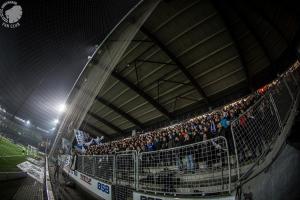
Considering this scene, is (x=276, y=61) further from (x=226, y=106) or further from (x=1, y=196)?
(x=1, y=196)

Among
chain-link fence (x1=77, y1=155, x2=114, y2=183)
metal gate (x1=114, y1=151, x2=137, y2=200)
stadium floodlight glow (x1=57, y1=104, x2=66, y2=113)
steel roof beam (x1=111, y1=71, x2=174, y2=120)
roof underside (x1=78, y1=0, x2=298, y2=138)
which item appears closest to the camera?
metal gate (x1=114, y1=151, x2=137, y2=200)

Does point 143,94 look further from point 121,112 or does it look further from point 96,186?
point 96,186

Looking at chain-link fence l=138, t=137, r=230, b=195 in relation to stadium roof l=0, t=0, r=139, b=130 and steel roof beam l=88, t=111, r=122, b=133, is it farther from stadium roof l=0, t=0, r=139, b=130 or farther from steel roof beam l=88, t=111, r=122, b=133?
steel roof beam l=88, t=111, r=122, b=133

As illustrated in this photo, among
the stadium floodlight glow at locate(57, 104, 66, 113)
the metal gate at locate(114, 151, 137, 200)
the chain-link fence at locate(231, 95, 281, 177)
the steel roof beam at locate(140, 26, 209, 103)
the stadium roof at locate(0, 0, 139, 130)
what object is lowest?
the metal gate at locate(114, 151, 137, 200)

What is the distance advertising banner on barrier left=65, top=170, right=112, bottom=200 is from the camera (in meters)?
4.52

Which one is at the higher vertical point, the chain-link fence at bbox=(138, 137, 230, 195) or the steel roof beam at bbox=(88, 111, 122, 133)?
the steel roof beam at bbox=(88, 111, 122, 133)

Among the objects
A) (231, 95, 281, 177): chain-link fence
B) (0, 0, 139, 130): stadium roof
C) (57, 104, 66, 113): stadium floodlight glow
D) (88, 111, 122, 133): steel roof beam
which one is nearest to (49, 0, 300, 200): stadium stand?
(231, 95, 281, 177): chain-link fence

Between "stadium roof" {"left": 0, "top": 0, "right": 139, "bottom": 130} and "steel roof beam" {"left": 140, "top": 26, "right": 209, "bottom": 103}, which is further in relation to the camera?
"steel roof beam" {"left": 140, "top": 26, "right": 209, "bottom": 103}

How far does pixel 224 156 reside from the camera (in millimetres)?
2809

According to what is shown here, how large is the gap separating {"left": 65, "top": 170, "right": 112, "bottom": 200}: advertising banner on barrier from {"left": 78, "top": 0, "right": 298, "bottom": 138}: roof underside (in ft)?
23.6

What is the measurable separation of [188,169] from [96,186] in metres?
3.02

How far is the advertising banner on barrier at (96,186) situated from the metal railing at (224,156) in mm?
1055

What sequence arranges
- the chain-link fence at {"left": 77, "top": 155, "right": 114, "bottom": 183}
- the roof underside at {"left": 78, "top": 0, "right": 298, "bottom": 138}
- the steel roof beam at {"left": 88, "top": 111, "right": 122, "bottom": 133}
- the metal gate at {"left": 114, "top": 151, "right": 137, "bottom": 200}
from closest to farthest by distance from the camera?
1. the metal gate at {"left": 114, "top": 151, "right": 137, "bottom": 200}
2. the chain-link fence at {"left": 77, "top": 155, "right": 114, "bottom": 183}
3. the roof underside at {"left": 78, "top": 0, "right": 298, "bottom": 138}
4. the steel roof beam at {"left": 88, "top": 111, "right": 122, "bottom": 133}

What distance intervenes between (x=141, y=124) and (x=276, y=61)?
37.1ft
